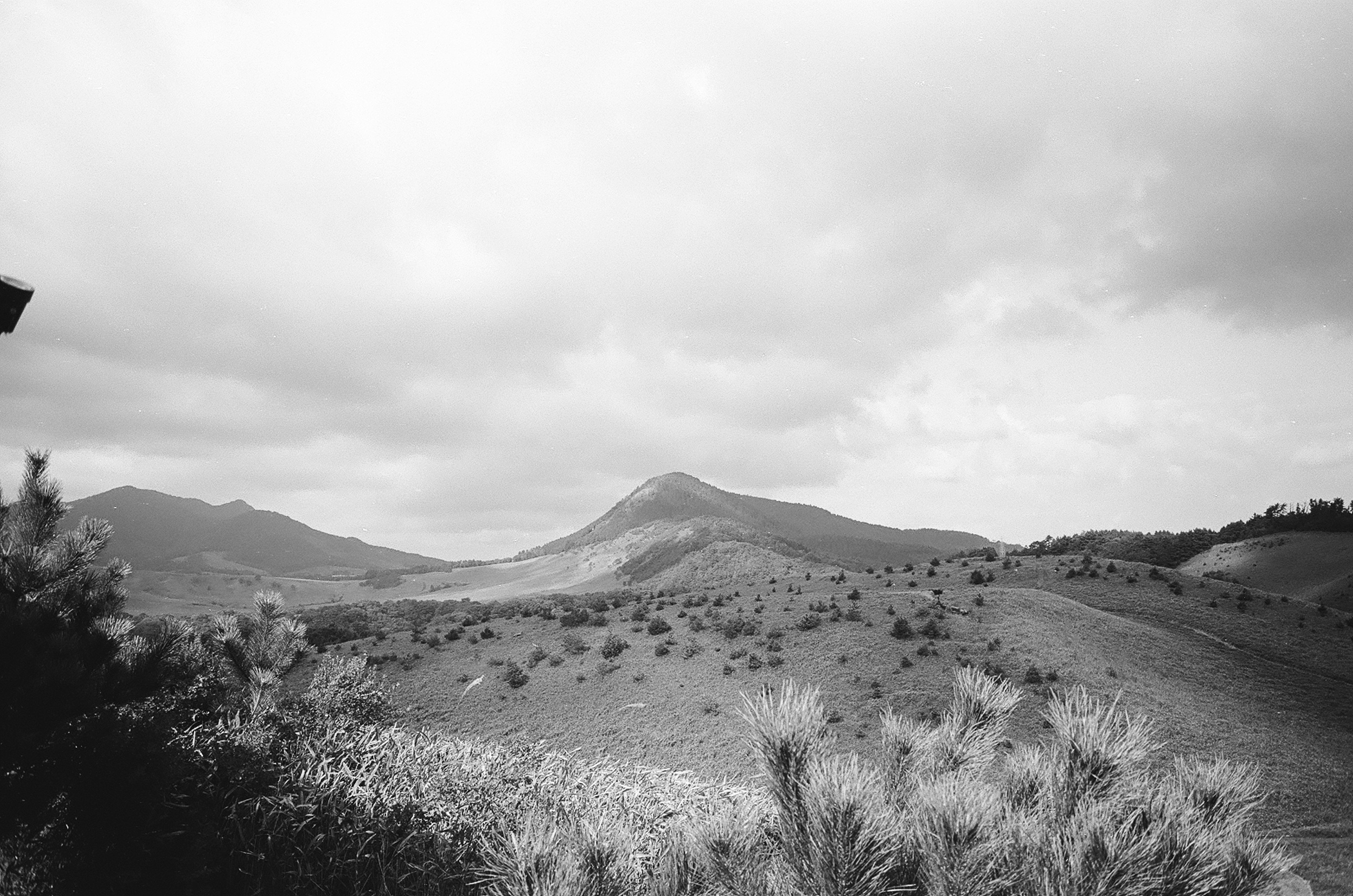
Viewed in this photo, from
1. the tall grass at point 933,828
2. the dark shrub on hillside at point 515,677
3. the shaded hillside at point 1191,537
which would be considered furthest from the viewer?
the shaded hillside at point 1191,537

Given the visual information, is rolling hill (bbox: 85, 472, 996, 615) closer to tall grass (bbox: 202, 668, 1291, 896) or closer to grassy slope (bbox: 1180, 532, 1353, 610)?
grassy slope (bbox: 1180, 532, 1353, 610)

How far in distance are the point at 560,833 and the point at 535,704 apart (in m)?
19.2

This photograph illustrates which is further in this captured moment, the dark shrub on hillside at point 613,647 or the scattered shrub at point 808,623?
the dark shrub on hillside at point 613,647

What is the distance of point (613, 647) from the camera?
23.9m

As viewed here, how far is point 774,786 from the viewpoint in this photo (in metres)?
2.69

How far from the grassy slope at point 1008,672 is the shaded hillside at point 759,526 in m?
55.4

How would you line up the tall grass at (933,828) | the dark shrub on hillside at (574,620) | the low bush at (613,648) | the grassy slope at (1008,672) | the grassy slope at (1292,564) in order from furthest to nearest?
the grassy slope at (1292,564), the dark shrub on hillside at (574,620), the low bush at (613,648), the grassy slope at (1008,672), the tall grass at (933,828)

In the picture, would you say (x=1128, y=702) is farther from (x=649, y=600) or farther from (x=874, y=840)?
(x=649, y=600)

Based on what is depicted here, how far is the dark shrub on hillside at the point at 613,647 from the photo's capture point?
23.6 meters

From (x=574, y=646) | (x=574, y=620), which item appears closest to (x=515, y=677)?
(x=574, y=646)

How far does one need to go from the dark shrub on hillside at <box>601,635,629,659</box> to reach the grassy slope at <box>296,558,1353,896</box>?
48 cm

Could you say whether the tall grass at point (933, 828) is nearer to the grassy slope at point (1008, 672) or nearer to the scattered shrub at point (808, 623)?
the grassy slope at point (1008, 672)

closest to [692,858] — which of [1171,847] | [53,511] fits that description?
[1171,847]

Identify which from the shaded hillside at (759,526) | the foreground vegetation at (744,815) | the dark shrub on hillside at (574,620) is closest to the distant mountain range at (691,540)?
the shaded hillside at (759,526)
